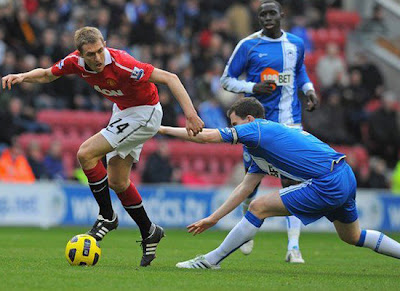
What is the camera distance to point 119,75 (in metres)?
8.09

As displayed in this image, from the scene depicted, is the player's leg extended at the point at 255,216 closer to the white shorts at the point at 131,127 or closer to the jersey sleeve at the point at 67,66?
the white shorts at the point at 131,127

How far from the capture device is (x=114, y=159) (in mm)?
8586

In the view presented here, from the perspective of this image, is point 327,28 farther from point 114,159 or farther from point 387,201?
point 114,159

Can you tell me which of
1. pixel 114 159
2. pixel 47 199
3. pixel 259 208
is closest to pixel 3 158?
pixel 47 199

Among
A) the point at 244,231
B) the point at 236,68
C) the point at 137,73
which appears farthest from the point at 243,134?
the point at 236,68

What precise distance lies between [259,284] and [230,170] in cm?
1241

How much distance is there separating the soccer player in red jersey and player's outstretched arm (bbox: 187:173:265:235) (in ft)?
2.66

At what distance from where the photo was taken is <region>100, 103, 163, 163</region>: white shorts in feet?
27.3

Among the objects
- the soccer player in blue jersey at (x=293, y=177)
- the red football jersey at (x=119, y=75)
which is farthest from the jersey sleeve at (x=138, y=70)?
the soccer player in blue jersey at (x=293, y=177)

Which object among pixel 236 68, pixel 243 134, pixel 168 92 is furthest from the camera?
pixel 168 92

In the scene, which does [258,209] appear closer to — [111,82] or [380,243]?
[380,243]

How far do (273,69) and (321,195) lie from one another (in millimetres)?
2769

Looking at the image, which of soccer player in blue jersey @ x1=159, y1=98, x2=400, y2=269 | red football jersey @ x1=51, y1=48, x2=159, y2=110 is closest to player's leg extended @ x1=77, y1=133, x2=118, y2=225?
red football jersey @ x1=51, y1=48, x2=159, y2=110

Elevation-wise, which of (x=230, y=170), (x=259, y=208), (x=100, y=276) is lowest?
(x=230, y=170)
